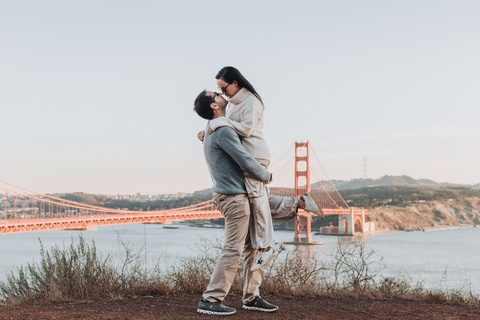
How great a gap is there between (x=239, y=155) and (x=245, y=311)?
856 millimetres

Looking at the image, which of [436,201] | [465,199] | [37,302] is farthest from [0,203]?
[465,199]

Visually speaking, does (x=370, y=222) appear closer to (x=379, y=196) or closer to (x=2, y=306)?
(x=379, y=196)

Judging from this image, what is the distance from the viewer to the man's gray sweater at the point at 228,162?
236 cm

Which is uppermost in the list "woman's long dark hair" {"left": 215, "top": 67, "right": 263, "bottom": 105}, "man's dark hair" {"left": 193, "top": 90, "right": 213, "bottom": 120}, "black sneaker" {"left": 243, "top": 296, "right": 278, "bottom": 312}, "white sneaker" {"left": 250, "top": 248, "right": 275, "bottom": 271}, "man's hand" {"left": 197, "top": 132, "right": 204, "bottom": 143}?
"woman's long dark hair" {"left": 215, "top": 67, "right": 263, "bottom": 105}

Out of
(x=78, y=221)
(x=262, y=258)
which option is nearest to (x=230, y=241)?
(x=262, y=258)

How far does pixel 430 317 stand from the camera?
2.64m

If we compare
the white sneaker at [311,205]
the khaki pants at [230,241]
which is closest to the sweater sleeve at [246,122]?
the khaki pants at [230,241]

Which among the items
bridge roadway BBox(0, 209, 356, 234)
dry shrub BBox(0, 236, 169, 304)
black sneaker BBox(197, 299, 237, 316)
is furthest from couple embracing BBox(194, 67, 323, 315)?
bridge roadway BBox(0, 209, 356, 234)

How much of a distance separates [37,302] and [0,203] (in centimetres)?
3343

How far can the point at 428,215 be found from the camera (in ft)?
217

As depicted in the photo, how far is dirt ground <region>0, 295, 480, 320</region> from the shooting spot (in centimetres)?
249

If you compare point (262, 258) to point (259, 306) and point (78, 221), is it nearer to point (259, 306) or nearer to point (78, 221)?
point (259, 306)

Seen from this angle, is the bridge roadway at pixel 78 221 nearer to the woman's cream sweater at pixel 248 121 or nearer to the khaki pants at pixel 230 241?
the khaki pants at pixel 230 241

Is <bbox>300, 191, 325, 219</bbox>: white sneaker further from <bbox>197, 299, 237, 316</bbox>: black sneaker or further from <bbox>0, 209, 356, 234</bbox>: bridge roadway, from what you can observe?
<bbox>0, 209, 356, 234</bbox>: bridge roadway
